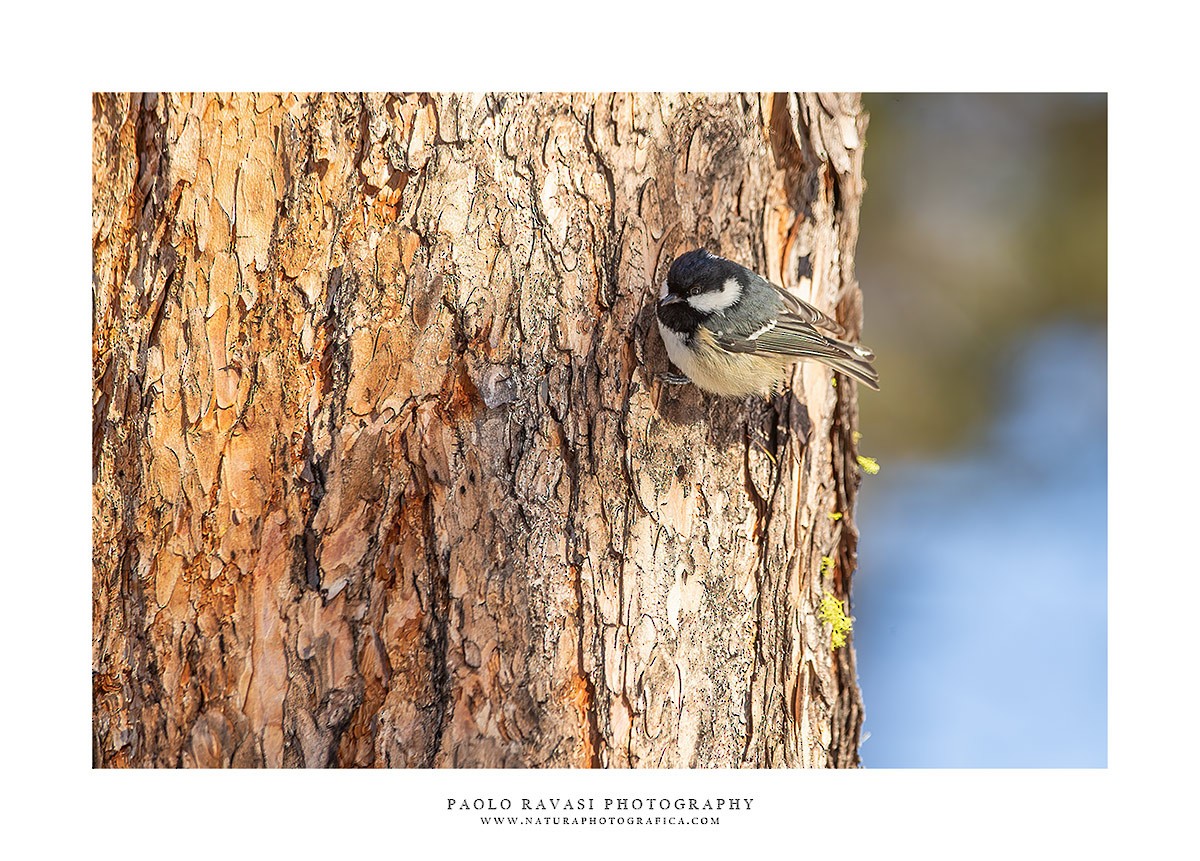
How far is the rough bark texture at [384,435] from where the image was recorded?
144cm

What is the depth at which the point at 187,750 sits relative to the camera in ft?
4.96

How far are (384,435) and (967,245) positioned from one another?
5.42ft

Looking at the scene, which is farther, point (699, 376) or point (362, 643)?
point (699, 376)

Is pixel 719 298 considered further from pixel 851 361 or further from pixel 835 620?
pixel 835 620

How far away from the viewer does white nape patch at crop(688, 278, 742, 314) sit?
1543 mm

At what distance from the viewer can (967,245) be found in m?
1.91

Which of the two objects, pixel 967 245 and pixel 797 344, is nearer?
pixel 797 344

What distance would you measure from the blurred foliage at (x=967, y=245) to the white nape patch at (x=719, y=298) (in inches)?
20.4

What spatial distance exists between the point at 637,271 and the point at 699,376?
28 cm

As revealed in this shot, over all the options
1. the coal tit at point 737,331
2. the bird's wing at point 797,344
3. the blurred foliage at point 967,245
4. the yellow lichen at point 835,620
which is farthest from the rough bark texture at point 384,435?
the blurred foliage at point 967,245

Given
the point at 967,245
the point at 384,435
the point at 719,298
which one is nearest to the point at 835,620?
the point at 719,298
